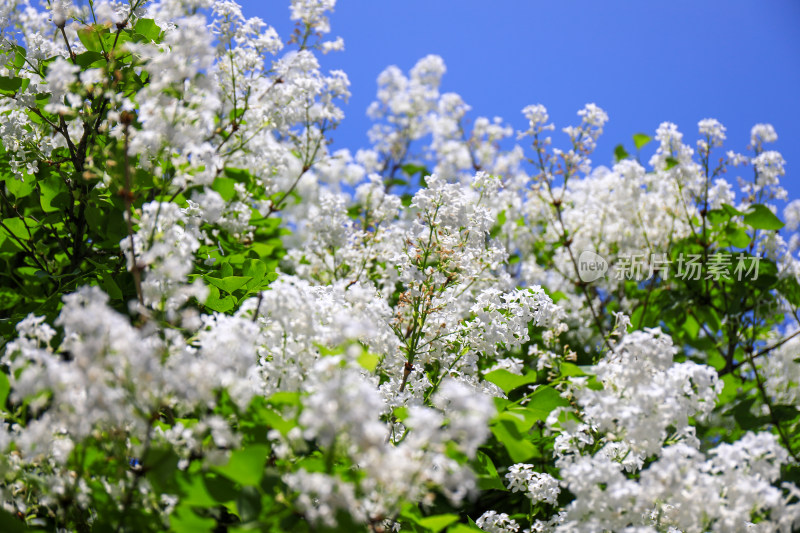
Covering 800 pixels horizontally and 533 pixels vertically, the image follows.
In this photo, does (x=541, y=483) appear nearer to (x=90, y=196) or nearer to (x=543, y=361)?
(x=543, y=361)

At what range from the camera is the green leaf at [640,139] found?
6602 millimetres

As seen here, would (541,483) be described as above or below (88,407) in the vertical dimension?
above

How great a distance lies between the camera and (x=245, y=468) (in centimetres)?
159

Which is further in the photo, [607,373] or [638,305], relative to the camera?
[638,305]

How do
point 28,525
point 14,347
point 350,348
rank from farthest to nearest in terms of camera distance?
point 28,525 < point 14,347 < point 350,348

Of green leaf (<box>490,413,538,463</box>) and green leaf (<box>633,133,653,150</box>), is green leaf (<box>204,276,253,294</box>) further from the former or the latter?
green leaf (<box>633,133,653,150</box>)

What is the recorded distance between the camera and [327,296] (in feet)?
8.11

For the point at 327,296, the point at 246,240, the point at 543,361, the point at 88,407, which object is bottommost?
the point at 88,407

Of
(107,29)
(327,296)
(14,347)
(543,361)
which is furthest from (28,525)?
(543,361)

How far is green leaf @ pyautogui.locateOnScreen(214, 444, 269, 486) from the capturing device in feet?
5.19

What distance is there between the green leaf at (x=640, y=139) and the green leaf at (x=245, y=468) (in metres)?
6.10

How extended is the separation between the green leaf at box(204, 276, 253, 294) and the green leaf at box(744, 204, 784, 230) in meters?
4.16

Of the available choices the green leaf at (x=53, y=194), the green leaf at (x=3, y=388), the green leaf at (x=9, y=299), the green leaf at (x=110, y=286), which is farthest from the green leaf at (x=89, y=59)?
the green leaf at (x=3, y=388)

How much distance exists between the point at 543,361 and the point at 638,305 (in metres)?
2.71
